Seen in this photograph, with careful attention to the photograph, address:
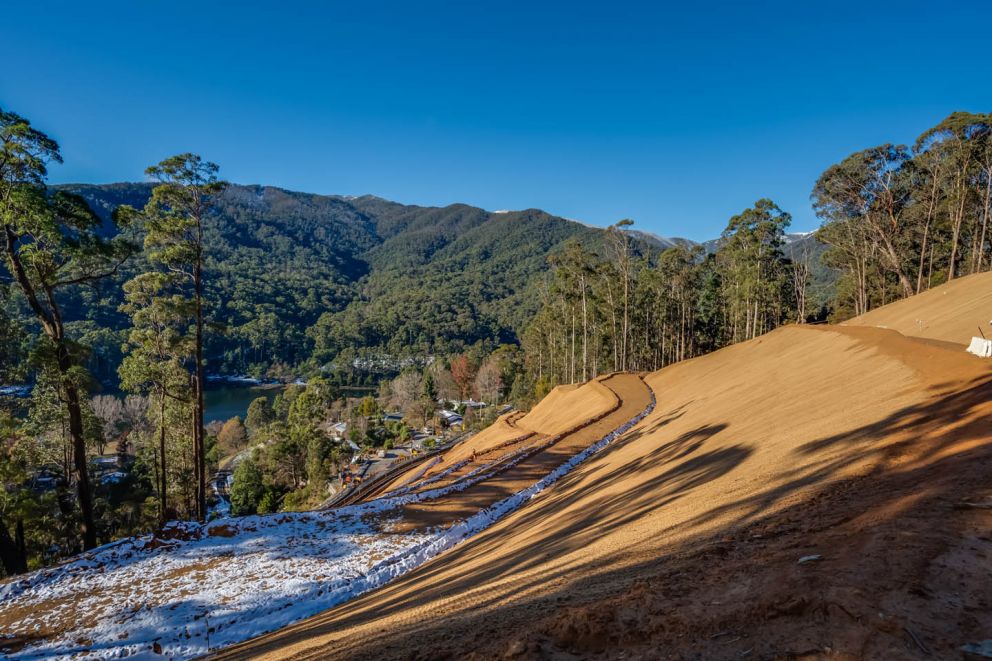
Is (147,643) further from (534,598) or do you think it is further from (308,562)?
(534,598)

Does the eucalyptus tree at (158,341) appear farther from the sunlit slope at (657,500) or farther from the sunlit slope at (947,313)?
the sunlit slope at (947,313)

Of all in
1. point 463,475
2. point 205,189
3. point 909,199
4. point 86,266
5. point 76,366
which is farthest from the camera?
point 909,199

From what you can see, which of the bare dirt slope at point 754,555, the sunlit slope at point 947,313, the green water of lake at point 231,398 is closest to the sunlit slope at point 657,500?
the bare dirt slope at point 754,555

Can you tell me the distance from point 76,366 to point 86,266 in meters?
2.54

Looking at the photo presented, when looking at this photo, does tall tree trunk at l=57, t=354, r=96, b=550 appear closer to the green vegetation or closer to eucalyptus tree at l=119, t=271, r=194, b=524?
eucalyptus tree at l=119, t=271, r=194, b=524

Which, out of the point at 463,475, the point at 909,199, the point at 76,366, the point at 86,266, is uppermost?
the point at 909,199

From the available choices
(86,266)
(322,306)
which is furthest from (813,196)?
(322,306)

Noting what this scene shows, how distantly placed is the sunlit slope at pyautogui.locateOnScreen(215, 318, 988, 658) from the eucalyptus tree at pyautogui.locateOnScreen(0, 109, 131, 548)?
8.26 meters

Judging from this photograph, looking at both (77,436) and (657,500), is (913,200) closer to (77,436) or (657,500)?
(657,500)

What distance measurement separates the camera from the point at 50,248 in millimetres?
10352

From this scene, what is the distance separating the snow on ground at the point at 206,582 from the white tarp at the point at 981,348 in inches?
481

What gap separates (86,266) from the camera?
1108 centimetres

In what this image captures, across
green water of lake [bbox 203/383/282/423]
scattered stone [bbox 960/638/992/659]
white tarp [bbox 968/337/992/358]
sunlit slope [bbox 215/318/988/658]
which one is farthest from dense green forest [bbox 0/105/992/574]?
white tarp [bbox 968/337/992/358]

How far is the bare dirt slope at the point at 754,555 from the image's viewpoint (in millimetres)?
2791
